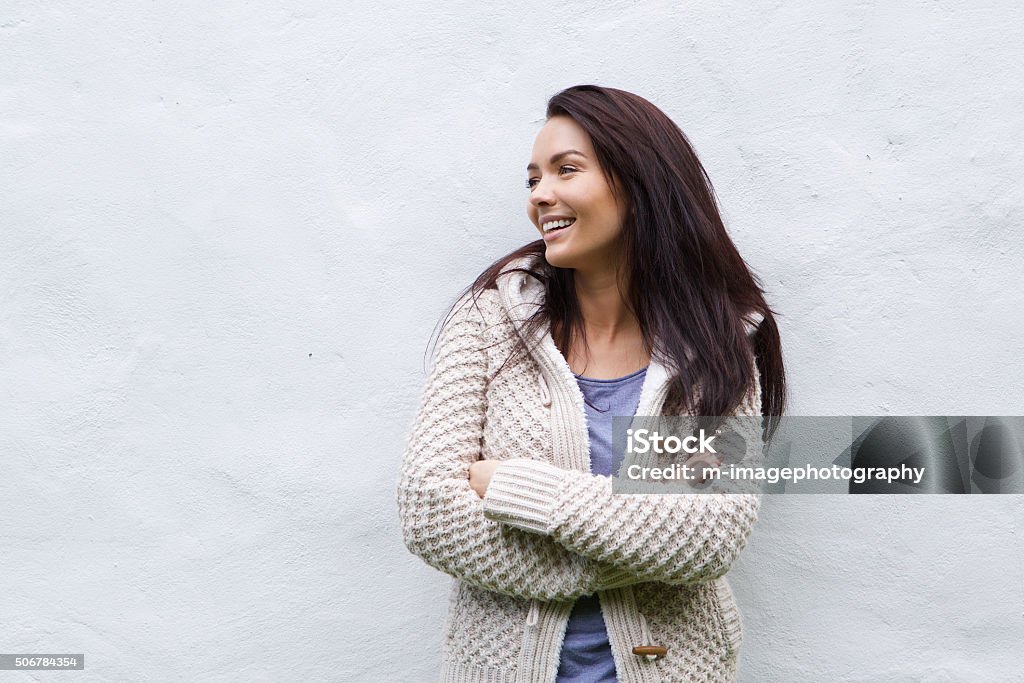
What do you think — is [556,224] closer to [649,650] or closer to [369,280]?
[369,280]

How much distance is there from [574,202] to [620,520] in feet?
1.99

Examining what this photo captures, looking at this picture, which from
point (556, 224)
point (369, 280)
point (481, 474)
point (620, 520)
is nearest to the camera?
point (620, 520)

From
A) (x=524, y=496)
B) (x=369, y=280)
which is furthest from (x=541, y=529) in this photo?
(x=369, y=280)

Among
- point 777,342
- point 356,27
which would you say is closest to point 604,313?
point 777,342

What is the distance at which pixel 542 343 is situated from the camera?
6.52 ft

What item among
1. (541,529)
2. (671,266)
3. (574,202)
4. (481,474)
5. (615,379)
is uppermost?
(574,202)

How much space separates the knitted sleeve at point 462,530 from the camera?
1.83 m

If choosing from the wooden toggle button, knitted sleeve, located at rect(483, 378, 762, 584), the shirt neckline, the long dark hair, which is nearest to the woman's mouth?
the long dark hair

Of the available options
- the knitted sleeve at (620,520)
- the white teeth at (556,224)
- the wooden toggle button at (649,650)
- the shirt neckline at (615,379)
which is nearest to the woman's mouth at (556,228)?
the white teeth at (556,224)

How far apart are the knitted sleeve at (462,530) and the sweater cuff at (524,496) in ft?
0.17

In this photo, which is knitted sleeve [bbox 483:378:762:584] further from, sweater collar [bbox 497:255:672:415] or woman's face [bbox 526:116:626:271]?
woman's face [bbox 526:116:626:271]

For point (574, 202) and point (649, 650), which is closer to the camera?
point (649, 650)

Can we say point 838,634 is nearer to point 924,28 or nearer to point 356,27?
point 924,28

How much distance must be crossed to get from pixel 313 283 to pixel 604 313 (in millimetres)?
699
